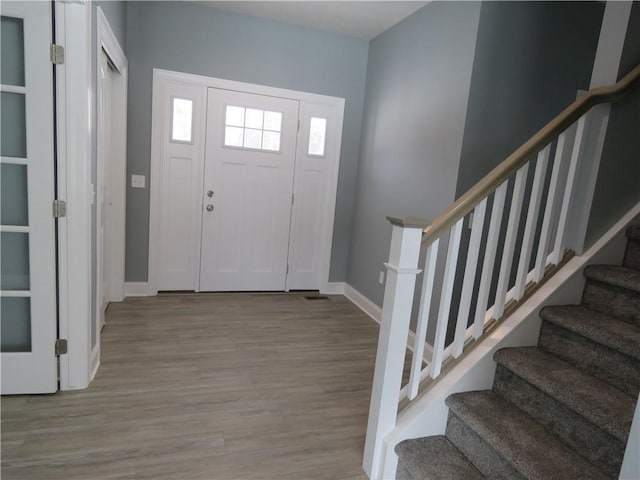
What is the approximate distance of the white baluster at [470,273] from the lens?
166cm

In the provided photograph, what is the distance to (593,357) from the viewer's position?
1592mm

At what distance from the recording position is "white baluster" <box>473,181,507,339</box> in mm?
1700

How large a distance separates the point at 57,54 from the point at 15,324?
139cm

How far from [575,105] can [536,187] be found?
1.33 ft

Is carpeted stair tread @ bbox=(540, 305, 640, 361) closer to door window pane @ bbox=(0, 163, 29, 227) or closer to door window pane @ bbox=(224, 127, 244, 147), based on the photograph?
door window pane @ bbox=(0, 163, 29, 227)

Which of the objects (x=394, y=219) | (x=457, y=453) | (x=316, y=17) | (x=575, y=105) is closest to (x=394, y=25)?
(x=316, y=17)

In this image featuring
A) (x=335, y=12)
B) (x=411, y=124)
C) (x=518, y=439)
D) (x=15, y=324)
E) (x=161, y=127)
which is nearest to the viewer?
(x=518, y=439)

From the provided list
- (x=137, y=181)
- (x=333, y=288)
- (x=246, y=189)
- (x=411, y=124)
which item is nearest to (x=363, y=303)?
(x=333, y=288)

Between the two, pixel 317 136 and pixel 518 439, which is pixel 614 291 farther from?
pixel 317 136

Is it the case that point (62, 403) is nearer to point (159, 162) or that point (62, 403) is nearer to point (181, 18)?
point (159, 162)

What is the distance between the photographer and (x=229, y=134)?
3.79m

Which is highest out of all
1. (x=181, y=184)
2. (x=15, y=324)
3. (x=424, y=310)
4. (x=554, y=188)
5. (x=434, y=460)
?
(x=554, y=188)

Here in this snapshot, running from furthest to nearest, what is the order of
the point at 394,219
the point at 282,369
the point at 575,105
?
1. the point at 282,369
2. the point at 575,105
3. the point at 394,219

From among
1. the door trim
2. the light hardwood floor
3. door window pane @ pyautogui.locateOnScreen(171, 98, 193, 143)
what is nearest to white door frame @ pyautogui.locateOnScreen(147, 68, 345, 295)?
door window pane @ pyautogui.locateOnScreen(171, 98, 193, 143)
